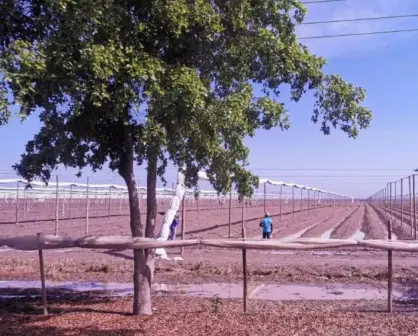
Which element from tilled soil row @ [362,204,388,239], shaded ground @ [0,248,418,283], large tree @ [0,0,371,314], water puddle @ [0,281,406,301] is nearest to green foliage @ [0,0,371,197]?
large tree @ [0,0,371,314]

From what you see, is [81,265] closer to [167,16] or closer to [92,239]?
[92,239]

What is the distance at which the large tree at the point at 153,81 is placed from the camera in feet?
22.2

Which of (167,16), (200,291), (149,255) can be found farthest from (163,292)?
(167,16)

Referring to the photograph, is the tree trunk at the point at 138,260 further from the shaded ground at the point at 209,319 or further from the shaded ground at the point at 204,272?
the shaded ground at the point at 204,272

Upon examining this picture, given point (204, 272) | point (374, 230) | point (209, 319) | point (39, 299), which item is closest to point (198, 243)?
point (209, 319)

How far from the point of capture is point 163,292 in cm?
1221

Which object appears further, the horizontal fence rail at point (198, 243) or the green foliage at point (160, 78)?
the horizontal fence rail at point (198, 243)

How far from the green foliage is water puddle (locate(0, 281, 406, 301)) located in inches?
138

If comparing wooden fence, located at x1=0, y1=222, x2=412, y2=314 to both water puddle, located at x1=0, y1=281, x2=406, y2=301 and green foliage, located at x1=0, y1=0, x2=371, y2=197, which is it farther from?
water puddle, located at x1=0, y1=281, x2=406, y2=301

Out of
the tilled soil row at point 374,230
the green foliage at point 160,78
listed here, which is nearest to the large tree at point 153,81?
the green foliage at point 160,78

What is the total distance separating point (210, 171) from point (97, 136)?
1.91 meters

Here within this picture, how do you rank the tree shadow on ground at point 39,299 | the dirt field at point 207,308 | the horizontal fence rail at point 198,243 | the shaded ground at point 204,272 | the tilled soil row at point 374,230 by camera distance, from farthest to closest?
the tilled soil row at point 374,230 → the shaded ground at point 204,272 → the tree shadow on ground at point 39,299 → the horizontal fence rail at point 198,243 → the dirt field at point 207,308

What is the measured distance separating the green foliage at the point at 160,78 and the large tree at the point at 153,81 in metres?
0.02

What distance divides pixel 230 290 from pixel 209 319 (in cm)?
352
